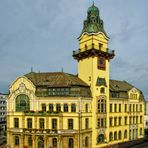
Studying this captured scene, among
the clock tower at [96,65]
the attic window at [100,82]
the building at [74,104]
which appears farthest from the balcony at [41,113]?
the attic window at [100,82]

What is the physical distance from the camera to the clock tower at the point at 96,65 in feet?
231

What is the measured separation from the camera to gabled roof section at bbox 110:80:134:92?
80044 millimetres

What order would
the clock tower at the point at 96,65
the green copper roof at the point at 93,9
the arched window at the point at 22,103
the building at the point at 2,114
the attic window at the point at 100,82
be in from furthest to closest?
the building at the point at 2,114 → the green copper roof at the point at 93,9 → the attic window at the point at 100,82 → the clock tower at the point at 96,65 → the arched window at the point at 22,103

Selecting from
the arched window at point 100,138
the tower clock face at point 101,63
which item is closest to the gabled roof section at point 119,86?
the tower clock face at point 101,63

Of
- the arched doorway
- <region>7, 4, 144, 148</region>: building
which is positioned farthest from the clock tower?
the arched doorway

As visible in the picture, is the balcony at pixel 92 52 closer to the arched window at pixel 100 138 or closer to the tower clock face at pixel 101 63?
the tower clock face at pixel 101 63

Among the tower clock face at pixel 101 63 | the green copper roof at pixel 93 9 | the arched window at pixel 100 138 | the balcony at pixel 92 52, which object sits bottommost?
the arched window at pixel 100 138

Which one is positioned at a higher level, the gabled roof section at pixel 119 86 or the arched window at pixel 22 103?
the gabled roof section at pixel 119 86

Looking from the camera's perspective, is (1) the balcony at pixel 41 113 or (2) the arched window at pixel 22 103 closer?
(1) the balcony at pixel 41 113

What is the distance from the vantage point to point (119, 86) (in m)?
83.4

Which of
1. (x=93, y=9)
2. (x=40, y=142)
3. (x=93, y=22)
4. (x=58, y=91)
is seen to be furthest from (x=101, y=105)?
(x=93, y=9)

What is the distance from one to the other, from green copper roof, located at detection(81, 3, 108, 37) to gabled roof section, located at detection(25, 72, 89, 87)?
13.0m

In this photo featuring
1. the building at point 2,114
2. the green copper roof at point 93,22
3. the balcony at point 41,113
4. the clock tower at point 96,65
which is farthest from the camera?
the building at point 2,114

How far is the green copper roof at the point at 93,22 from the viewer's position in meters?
72.3
